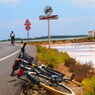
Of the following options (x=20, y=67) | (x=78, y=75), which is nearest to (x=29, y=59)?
(x=20, y=67)

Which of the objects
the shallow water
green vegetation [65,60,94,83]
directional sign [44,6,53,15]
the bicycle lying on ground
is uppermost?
directional sign [44,6,53,15]

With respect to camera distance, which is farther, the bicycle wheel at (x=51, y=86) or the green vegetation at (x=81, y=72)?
the green vegetation at (x=81, y=72)

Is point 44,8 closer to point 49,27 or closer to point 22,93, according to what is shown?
point 49,27

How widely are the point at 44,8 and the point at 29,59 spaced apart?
1720cm

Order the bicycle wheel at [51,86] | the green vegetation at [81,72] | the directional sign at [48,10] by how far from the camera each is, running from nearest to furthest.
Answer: the bicycle wheel at [51,86] < the green vegetation at [81,72] < the directional sign at [48,10]

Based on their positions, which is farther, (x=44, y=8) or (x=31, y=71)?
(x=44, y=8)

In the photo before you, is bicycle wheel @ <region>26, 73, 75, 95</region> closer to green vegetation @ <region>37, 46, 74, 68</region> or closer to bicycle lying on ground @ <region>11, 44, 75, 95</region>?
bicycle lying on ground @ <region>11, 44, 75, 95</region>

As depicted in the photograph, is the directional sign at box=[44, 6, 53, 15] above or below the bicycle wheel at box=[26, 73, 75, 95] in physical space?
above

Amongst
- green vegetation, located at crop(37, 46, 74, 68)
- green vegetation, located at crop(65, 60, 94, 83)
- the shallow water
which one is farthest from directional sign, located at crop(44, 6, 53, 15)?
green vegetation, located at crop(65, 60, 94, 83)

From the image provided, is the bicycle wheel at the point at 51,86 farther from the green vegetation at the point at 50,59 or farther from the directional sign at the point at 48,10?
the directional sign at the point at 48,10

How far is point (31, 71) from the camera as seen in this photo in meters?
9.02

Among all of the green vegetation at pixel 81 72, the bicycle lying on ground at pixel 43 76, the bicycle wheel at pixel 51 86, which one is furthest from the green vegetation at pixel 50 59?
the bicycle wheel at pixel 51 86

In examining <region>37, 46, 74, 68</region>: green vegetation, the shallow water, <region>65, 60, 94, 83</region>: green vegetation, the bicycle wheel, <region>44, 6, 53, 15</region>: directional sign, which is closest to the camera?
the bicycle wheel

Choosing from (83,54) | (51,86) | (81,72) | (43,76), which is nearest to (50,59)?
(81,72)
